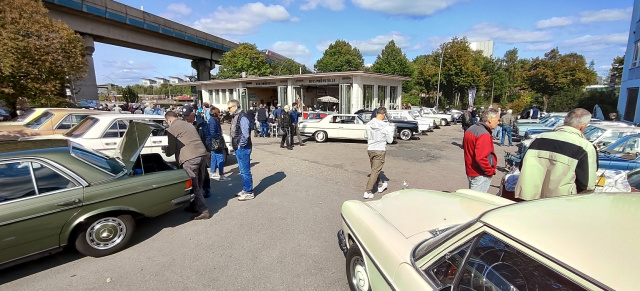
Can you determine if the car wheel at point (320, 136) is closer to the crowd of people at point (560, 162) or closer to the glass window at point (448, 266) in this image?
the crowd of people at point (560, 162)

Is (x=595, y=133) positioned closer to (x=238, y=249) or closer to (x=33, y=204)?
(x=238, y=249)

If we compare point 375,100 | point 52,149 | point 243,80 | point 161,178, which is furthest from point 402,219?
point 243,80

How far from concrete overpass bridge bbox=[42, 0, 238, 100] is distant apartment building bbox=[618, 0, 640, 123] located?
35207 millimetres

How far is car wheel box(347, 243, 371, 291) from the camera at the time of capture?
2.53 meters

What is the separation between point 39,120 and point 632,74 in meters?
29.5

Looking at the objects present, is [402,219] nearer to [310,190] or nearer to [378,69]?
[310,190]

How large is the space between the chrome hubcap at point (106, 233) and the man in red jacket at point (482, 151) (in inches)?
182

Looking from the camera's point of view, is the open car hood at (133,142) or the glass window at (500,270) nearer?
the glass window at (500,270)

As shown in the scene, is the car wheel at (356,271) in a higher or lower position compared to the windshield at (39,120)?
lower

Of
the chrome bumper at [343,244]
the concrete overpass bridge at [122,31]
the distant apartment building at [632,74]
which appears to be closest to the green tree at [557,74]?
the distant apartment building at [632,74]

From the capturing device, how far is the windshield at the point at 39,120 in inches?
281

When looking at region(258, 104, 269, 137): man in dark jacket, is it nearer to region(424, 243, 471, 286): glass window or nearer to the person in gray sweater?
the person in gray sweater

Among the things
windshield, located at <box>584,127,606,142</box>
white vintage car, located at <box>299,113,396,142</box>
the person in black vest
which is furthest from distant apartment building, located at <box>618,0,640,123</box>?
the person in black vest

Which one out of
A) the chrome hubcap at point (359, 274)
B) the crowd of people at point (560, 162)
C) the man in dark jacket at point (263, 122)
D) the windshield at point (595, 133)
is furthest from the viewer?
the man in dark jacket at point (263, 122)
